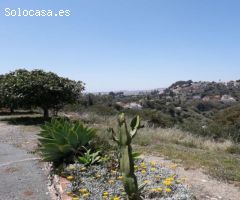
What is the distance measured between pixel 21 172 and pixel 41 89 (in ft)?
36.5

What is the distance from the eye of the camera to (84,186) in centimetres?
567

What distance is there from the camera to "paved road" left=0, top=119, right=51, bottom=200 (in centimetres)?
634

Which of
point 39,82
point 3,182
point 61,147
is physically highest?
point 39,82

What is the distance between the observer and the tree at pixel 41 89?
1845 centimetres

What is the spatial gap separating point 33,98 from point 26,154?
9.05 m

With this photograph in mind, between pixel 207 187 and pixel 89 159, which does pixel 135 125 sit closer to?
pixel 207 187

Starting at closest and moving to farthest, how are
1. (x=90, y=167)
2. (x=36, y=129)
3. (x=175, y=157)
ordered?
(x=90, y=167) → (x=175, y=157) → (x=36, y=129)

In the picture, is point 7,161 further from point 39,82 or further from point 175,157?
point 39,82

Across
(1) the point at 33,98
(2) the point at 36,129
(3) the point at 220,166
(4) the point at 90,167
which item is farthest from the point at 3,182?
(1) the point at 33,98

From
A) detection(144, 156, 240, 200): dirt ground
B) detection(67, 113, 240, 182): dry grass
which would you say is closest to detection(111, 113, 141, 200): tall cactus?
detection(144, 156, 240, 200): dirt ground

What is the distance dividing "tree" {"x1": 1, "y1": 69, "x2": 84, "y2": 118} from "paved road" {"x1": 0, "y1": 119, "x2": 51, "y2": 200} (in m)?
6.06

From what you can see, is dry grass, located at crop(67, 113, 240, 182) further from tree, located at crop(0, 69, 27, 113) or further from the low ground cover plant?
tree, located at crop(0, 69, 27, 113)

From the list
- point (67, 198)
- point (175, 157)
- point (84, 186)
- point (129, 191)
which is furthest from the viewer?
point (175, 157)

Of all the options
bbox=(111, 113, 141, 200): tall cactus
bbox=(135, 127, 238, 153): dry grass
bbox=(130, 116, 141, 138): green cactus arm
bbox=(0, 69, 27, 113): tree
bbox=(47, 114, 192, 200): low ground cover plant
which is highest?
bbox=(0, 69, 27, 113): tree
